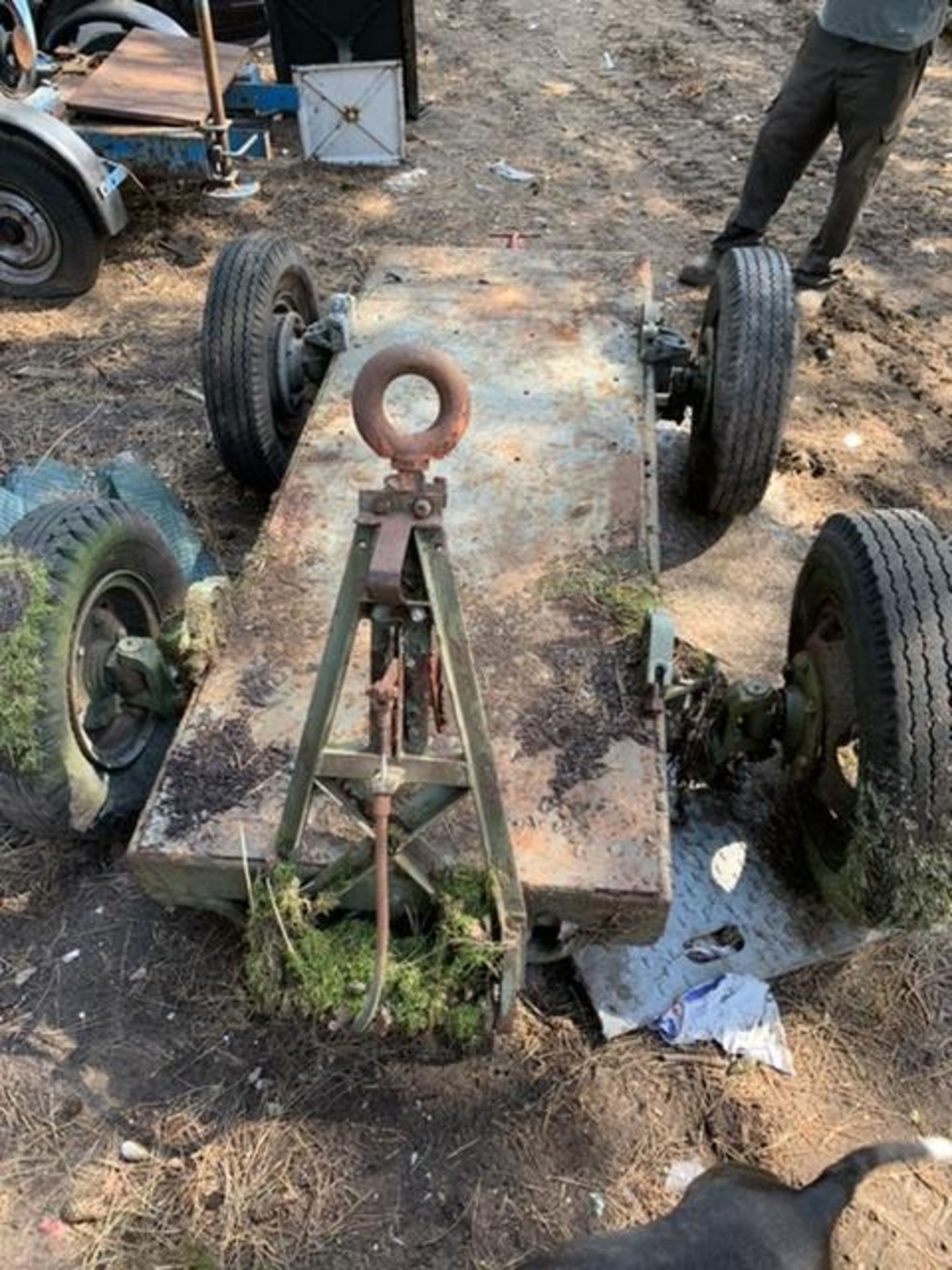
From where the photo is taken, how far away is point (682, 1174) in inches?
105

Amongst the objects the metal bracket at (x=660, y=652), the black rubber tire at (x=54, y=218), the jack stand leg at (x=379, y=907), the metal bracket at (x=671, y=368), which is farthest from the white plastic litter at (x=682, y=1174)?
the black rubber tire at (x=54, y=218)

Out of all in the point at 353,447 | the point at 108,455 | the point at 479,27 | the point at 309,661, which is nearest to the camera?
the point at 309,661

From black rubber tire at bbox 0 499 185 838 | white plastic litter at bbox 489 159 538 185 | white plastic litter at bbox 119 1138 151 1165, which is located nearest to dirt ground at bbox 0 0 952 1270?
white plastic litter at bbox 119 1138 151 1165

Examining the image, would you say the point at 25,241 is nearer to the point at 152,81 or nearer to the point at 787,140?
the point at 152,81

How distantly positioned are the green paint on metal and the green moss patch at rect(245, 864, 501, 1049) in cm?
92

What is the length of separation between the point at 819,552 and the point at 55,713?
200 centimetres

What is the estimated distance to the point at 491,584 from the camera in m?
3.24

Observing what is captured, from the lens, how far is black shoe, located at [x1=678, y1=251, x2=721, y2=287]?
6.07 m

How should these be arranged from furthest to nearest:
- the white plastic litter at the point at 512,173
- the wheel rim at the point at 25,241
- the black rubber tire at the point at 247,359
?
the white plastic litter at the point at 512,173, the wheel rim at the point at 25,241, the black rubber tire at the point at 247,359

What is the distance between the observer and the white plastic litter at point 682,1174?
264 cm

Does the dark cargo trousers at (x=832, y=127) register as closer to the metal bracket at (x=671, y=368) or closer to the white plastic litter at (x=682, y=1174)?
the metal bracket at (x=671, y=368)

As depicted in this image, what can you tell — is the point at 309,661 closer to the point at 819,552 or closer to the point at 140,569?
the point at 140,569

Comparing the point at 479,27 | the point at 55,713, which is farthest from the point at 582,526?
the point at 479,27

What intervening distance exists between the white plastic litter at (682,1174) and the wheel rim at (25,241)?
5.23 meters
